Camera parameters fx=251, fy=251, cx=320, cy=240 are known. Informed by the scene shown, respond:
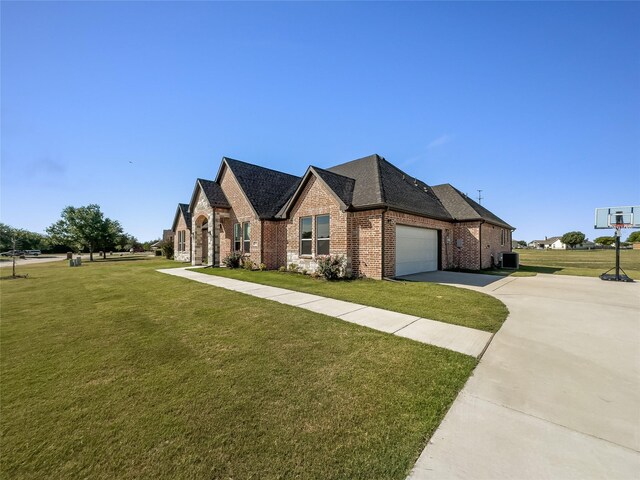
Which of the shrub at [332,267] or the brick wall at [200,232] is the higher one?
the brick wall at [200,232]

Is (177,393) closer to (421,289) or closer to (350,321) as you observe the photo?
(350,321)

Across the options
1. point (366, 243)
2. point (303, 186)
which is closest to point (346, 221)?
point (366, 243)

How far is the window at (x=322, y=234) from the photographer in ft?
42.4

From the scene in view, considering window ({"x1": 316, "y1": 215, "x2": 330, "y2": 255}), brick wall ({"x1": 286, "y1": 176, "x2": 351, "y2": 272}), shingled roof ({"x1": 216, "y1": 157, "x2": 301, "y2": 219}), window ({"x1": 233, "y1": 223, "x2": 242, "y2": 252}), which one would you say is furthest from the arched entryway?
window ({"x1": 316, "y1": 215, "x2": 330, "y2": 255})

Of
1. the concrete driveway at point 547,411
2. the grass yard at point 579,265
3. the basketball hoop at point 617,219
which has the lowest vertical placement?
the grass yard at point 579,265

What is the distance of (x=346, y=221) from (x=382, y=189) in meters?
2.43

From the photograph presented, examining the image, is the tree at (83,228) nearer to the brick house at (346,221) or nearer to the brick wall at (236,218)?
the brick house at (346,221)

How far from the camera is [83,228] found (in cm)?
3356

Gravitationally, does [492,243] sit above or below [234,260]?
above

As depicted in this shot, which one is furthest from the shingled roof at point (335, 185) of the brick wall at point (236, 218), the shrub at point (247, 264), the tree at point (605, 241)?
the tree at point (605, 241)

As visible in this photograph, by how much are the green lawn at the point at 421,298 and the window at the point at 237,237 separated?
7.31 meters

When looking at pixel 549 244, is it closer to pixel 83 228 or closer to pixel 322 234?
pixel 322 234

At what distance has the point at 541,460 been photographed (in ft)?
7.25

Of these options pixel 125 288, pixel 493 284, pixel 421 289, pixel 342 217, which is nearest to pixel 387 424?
pixel 421 289
